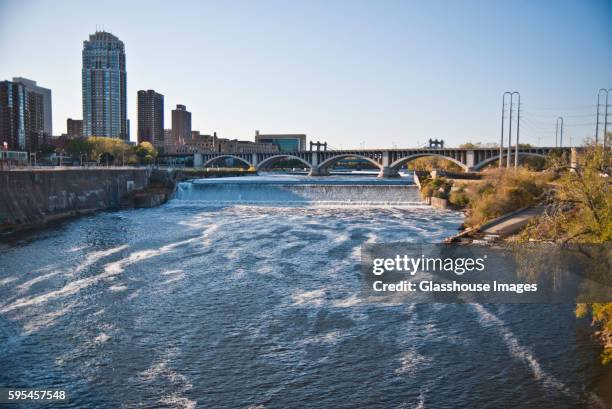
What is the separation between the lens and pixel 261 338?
17234mm

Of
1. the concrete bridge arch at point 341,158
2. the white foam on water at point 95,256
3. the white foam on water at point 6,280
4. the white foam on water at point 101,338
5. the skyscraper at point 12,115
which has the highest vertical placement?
the skyscraper at point 12,115

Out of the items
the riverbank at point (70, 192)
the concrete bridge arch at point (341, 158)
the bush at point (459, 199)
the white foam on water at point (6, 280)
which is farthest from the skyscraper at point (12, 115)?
the white foam on water at point (6, 280)

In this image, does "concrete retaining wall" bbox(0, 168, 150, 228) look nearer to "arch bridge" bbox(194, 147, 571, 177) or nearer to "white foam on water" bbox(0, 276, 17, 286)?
"white foam on water" bbox(0, 276, 17, 286)

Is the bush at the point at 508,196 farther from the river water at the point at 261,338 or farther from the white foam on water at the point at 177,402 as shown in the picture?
the white foam on water at the point at 177,402

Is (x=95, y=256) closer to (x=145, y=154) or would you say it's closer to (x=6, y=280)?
(x=6, y=280)

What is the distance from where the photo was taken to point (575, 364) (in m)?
15.1

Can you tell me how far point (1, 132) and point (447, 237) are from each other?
140 meters

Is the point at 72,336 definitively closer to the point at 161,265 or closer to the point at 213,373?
the point at 213,373

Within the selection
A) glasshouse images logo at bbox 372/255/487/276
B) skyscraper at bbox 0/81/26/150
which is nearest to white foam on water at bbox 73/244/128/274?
glasshouse images logo at bbox 372/255/487/276

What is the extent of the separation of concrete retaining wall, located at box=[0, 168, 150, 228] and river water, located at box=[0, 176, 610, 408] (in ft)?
32.9

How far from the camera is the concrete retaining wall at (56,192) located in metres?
40.2

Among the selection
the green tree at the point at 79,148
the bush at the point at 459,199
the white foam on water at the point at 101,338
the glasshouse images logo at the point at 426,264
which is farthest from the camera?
the green tree at the point at 79,148

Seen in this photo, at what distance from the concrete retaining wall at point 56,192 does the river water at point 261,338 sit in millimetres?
10023

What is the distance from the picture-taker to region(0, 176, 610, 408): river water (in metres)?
13.7
